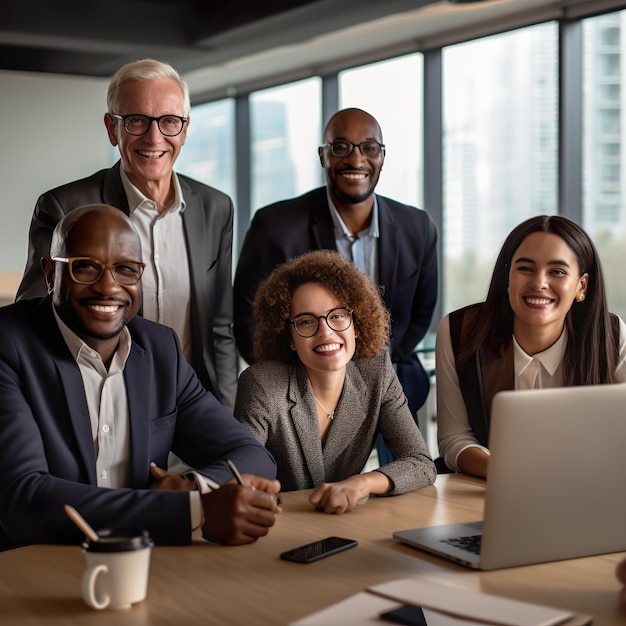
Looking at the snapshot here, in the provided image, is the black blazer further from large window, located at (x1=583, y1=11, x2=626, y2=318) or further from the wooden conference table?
large window, located at (x1=583, y1=11, x2=626, y2=318)

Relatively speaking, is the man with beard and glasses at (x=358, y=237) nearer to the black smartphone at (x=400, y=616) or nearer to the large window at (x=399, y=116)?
the black smartphone at (x=400, y=616)

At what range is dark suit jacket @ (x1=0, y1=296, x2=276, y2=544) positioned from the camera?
5.86 ft

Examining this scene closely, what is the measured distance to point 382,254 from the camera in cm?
339

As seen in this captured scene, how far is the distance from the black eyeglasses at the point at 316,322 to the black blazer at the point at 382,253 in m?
0.72

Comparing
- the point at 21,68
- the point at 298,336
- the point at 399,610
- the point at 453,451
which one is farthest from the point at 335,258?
the point at 21,68

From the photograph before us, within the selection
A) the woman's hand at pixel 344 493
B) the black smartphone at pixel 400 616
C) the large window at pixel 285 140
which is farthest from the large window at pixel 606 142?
the black smartphone at pixel 400 616

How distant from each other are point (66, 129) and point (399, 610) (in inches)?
277

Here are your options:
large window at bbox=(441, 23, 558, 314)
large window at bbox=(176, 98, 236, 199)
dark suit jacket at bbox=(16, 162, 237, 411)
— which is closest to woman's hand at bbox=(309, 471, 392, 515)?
dark suit jacket at bbox=(16, 162, 237, 411)

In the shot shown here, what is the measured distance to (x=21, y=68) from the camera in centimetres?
696

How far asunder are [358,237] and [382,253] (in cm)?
11

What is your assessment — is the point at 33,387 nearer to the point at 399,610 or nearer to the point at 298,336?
the point at 298,336

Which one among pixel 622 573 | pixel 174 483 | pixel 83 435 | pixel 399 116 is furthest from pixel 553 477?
pixel 399 116

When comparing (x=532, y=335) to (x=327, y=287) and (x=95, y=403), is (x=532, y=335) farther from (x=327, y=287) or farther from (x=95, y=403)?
(x=95, y=403)

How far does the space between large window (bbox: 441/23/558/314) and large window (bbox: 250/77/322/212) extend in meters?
1.63
